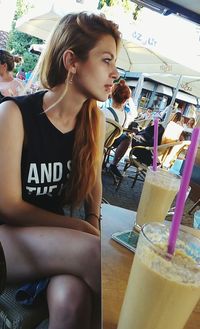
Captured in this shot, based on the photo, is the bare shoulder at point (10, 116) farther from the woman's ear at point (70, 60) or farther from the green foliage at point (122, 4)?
the green foliage at point (122, 4)

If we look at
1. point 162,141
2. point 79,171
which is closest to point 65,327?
point 79,171

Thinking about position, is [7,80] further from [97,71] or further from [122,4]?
[122,4]

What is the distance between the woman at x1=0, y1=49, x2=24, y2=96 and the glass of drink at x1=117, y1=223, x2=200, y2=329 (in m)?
3.93

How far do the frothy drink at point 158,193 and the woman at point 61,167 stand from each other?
0.22 metres

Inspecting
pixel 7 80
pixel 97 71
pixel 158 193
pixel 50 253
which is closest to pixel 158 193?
pixel 158 193

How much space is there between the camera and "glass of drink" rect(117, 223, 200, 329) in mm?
575

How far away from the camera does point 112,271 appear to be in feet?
2.85

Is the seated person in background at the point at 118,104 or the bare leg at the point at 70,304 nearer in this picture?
the bare leg at the point at 70,304

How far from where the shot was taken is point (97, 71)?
171cm

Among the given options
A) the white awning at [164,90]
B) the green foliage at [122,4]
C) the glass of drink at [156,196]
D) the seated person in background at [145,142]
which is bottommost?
the white awning at [164,90]

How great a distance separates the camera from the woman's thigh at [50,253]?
1104 mm

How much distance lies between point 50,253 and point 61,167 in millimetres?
589

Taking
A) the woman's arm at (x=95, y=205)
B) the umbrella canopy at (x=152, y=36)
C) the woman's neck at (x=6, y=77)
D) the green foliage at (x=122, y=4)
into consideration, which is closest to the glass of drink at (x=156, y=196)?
the woman's arm at (x=95, y=205)

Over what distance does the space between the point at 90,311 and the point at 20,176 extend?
2.29 feet
